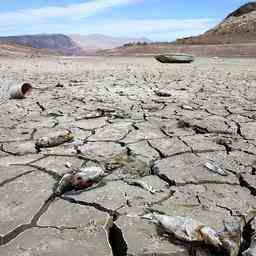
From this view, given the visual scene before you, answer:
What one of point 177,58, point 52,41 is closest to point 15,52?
point 177,58

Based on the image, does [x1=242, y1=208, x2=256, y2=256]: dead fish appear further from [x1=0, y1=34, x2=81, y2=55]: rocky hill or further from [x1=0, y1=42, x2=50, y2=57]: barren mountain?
[x1=0, y1=34, x2=81, y2=55]: rocky hill

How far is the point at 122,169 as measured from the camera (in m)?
1.80

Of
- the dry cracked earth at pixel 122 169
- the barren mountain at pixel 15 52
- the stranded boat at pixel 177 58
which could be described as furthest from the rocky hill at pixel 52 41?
the dry cracked earth at pixel 122 169

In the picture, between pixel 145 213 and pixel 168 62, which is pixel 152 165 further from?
pixel 168 62

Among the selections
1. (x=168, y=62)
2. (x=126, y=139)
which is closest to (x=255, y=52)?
(x=168, y=62)

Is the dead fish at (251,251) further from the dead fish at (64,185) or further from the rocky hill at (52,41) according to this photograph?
the rocky hill at (52,41)

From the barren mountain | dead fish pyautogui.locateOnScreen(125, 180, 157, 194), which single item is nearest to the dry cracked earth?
dead fish pyautogui.locateOnScreen(125, 180, 157, 194)

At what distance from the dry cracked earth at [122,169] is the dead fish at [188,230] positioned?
4 cm

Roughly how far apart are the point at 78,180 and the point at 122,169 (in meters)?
0.30

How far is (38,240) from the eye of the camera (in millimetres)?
1203

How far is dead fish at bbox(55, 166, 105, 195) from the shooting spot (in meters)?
1.54

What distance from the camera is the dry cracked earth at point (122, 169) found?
4.03ft

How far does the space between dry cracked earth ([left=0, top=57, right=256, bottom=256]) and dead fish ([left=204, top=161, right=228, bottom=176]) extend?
2 centimetres

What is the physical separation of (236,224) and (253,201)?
24 cm
